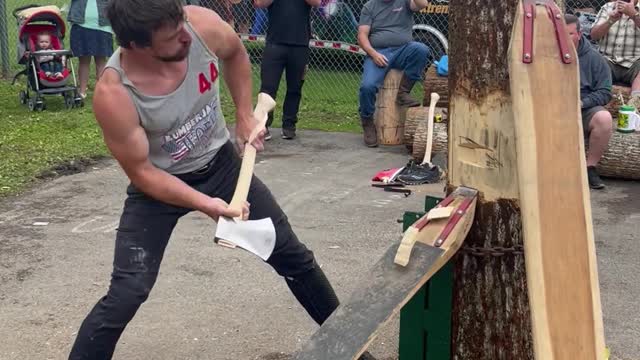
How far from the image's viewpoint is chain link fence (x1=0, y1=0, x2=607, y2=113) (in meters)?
11.4

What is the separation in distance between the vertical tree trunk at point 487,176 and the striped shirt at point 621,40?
18.5ft

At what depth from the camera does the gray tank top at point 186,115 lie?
3.12 metres

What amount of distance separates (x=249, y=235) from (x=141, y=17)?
0.89m

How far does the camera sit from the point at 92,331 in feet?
10.4

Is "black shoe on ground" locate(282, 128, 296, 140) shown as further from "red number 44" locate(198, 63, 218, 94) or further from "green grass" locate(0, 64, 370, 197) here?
"red number 44" locate(198, 63, 218, 94)

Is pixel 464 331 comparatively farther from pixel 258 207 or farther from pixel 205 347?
pixel 205 347

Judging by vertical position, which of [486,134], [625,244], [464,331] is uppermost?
[486,134]

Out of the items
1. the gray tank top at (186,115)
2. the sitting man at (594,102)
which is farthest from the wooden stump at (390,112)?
the gray tank top at (186,115)

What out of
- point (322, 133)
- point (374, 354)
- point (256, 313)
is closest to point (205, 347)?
point (256, 313)

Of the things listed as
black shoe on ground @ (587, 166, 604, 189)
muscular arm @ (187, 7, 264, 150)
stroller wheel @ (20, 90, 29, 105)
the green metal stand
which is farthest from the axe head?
stroller wheel @ (20, 90, 29, 105)

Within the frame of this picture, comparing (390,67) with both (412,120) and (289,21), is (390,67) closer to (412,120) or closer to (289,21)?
(412,120)

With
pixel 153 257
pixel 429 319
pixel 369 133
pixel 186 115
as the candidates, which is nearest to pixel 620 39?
pixel 369 133

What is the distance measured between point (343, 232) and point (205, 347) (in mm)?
1884

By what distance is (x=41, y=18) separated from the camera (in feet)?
32.6
